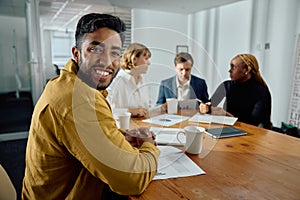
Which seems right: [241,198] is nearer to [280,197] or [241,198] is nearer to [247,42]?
[280,197]

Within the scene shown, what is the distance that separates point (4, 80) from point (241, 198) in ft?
11.6

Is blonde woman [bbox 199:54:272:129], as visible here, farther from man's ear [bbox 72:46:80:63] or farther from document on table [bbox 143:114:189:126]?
man's ear [bbox 72:46:80:63]

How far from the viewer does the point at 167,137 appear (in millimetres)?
1218

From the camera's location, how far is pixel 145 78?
90.6 inches

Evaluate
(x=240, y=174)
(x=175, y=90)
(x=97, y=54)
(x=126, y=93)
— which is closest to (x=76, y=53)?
(x=97, y=54)

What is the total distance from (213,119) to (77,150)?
1.13 m

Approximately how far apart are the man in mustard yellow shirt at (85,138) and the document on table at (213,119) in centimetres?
76

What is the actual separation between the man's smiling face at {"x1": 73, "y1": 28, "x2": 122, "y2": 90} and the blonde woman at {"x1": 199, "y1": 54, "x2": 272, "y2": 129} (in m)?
1.16

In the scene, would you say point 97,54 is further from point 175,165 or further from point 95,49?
point 175,165

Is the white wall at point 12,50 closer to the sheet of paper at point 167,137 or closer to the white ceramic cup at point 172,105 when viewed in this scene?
→ the white ceramic cup at point 172,105

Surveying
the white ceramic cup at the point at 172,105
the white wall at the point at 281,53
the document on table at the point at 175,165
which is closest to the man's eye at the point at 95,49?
the document on table at the point at 175,165

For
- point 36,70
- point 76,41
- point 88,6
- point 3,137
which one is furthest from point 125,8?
point 76,41

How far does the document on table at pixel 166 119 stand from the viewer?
156cm

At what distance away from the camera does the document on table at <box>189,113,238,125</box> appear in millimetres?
1581
